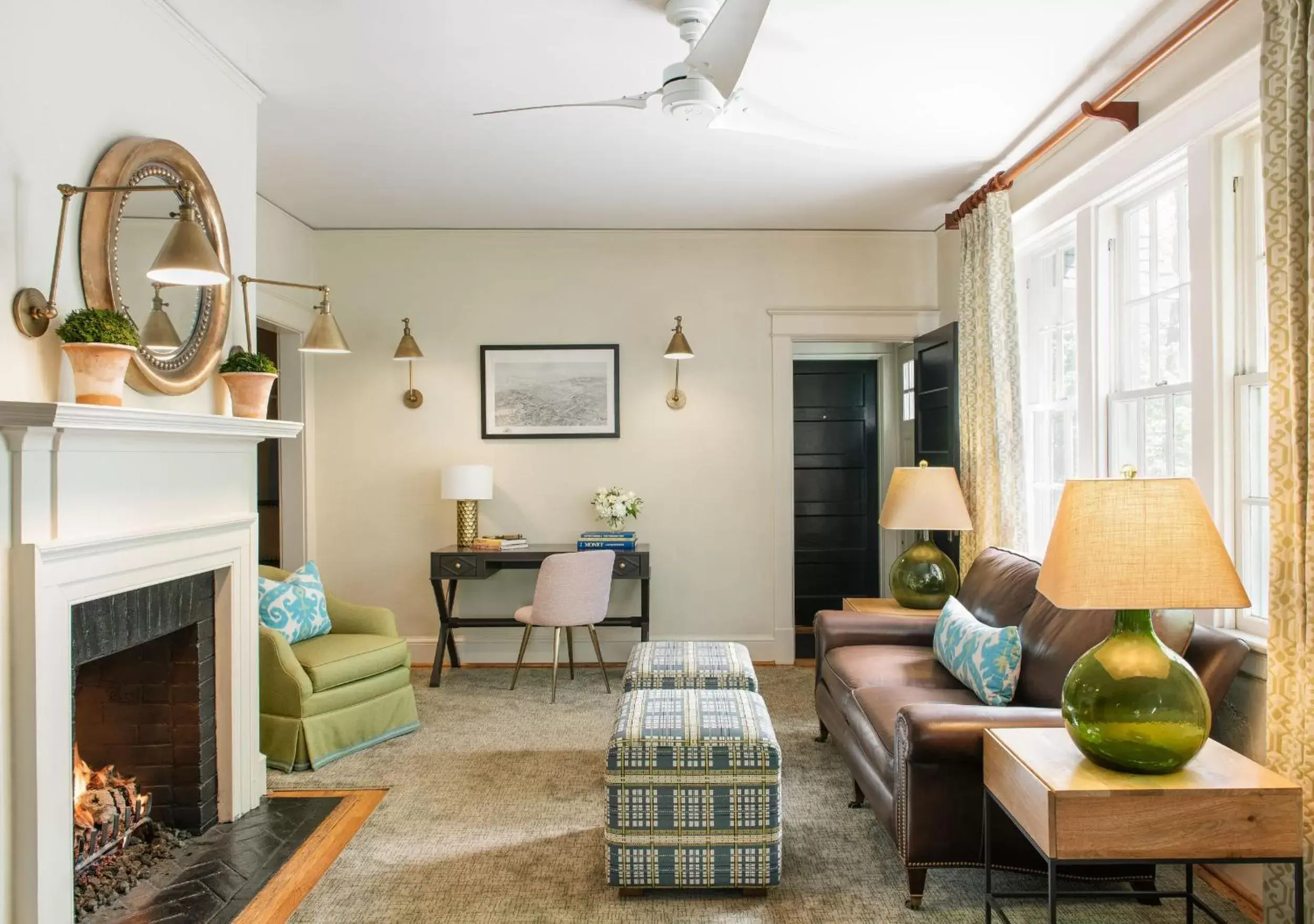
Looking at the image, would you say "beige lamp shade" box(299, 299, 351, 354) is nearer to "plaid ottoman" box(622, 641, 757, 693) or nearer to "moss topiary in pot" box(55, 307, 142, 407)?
"moss topiary in pot" box(55, 307, 142, 407)

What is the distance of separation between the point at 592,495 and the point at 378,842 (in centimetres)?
277

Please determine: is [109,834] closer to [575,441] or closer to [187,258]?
[187,258]

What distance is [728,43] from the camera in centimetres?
214

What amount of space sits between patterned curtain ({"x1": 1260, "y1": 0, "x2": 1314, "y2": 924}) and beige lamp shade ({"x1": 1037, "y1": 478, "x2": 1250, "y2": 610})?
298 mm

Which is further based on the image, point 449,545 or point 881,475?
point 881,475

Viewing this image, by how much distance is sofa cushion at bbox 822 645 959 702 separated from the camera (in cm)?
323

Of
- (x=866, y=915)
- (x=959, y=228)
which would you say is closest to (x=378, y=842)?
(x=866, y=915)

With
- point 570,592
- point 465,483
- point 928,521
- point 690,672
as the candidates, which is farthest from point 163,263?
point 928,521

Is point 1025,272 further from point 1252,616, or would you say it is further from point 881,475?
point 881,475

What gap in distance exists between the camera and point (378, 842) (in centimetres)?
291

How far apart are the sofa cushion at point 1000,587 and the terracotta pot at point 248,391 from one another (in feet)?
9.08

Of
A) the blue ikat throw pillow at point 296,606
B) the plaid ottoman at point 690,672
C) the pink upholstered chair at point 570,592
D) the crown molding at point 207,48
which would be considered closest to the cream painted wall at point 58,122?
the crown molding at point 207,48

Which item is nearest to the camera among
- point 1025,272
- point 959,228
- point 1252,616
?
point 1252,616

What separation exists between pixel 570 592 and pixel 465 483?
3.22 feet
